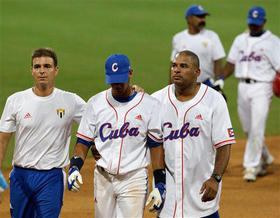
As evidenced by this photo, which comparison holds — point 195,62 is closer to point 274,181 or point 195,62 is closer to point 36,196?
point 36,196

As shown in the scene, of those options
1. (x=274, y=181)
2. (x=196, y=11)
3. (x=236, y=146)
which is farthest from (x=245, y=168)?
(x=196, y=11)

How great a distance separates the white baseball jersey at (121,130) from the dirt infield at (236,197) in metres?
3.09

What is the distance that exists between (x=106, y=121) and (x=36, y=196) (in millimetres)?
1123

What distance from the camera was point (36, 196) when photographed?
7.12 meters

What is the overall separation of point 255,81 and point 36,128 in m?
5.66

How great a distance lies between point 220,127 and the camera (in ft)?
21.5

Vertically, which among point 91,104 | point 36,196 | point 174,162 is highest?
point 91,104

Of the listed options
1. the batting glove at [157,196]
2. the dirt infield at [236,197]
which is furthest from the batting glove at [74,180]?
the dirt infield at [236,197]

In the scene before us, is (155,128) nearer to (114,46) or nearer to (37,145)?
(37,145)

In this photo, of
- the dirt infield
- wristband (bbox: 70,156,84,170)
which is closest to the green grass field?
the dirt infield

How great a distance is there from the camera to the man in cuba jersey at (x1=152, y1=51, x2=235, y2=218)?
21.6ft

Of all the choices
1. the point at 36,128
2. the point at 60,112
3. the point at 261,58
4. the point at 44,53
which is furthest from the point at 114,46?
the point at 36,128

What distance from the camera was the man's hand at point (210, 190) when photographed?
21.1 ft

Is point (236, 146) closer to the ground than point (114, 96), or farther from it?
closer to the ground
